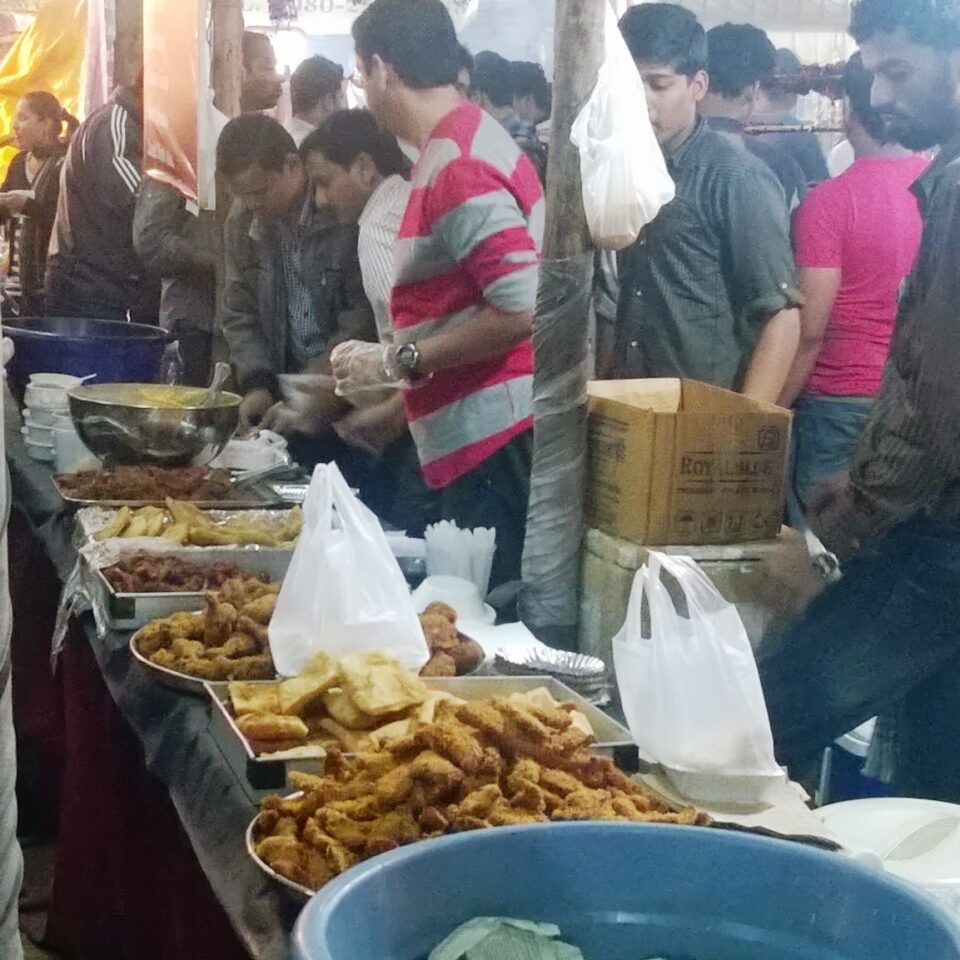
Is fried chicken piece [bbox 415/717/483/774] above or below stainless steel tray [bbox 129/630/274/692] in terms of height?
above

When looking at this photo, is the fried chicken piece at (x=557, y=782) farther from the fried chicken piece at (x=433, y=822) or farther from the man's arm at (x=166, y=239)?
the man's arm at (x=166, y=239)

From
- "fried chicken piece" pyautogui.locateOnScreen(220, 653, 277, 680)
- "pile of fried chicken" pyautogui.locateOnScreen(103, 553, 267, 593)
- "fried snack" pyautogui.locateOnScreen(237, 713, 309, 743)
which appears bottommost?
"pile of fried chicken" pyautogui.locateOnScreen(103, 553, 267, 593)

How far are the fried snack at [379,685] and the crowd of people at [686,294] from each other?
1.03m

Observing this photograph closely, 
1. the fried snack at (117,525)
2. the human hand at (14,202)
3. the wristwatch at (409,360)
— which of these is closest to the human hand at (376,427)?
the wristwatch at (409,360)

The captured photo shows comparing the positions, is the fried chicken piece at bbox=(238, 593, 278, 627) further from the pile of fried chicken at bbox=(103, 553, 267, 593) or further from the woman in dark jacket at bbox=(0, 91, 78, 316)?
the woman in dark jacket at bbox=(0, 91, 78, 316)

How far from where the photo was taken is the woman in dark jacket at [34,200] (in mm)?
6949

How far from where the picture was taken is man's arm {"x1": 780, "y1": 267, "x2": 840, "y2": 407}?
3201mm

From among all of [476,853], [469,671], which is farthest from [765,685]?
[476,853]

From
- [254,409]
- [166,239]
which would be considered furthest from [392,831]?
[166,239]

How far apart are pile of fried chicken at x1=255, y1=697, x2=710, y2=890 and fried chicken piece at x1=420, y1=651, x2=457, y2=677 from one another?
0.35m

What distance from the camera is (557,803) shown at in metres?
1.40

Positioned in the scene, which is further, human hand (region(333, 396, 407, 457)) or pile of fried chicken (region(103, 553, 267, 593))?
human hand (region(333, 396, 407, 457))

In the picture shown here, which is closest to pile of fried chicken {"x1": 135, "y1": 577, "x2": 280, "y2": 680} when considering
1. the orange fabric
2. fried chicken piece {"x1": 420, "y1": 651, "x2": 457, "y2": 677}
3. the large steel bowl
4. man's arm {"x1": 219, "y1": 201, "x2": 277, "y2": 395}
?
fried chicken piece {"x1": 420, "y1": 651, "x2": 457, "y2": 677}

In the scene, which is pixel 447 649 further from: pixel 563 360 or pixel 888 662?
pixel 888 662
